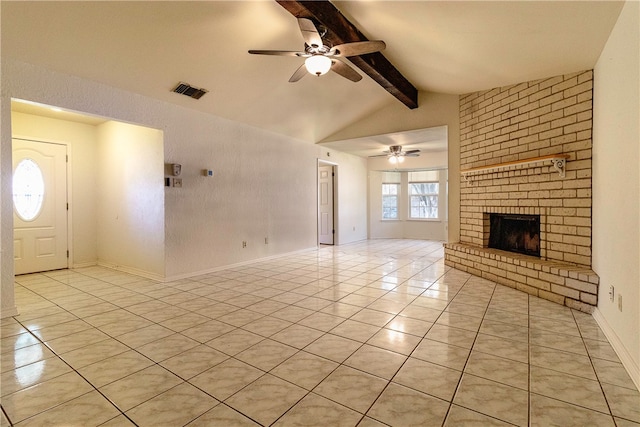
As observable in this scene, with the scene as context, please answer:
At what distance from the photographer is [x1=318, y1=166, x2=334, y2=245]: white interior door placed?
26.0 feet

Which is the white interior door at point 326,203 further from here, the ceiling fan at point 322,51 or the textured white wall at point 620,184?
the textured white wall at point 620,184

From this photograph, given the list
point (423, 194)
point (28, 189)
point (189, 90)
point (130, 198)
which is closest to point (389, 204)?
point (423, 194)

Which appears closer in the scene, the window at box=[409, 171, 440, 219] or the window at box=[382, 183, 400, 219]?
the window at box=[409, 171, 440, 219]

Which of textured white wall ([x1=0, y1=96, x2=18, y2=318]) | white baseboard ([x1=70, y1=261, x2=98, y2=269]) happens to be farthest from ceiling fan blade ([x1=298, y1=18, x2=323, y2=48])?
white baseboard ([x1=70, y1=261, x2=98, y2=269])

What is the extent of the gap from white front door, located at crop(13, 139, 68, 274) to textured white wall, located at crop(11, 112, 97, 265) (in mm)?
116

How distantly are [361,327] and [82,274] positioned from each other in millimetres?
4693

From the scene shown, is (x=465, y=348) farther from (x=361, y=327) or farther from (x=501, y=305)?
(x=501, y=305)

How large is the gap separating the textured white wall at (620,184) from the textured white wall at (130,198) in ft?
15.9

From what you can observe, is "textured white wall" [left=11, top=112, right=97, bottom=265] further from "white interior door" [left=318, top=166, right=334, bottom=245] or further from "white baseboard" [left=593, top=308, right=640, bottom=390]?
"white baseboard" [left=593, top=308, right=640, bottom=390]

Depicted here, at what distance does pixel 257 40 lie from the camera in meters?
3.32

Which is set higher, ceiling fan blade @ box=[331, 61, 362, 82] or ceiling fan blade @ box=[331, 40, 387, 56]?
ceiling fan blade @ box=[331, 61, 362, 82]

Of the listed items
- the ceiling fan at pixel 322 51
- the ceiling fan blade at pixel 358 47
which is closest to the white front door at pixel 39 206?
the ceiling fan at pixel 322 51

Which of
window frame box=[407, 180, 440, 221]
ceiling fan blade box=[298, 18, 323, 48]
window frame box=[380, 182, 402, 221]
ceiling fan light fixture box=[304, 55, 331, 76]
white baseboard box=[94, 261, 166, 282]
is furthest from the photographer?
Answer: window frame box=[380, 182, 402, 221]

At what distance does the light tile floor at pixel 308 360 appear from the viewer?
1546 mm
